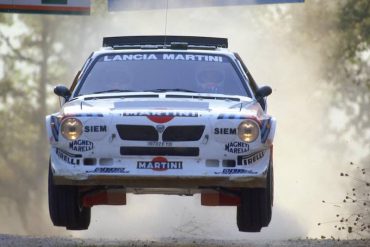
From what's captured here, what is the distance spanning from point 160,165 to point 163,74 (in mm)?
1579

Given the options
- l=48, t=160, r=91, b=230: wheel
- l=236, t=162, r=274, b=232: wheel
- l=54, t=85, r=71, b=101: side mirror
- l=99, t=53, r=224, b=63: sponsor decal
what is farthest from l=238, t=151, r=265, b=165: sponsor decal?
l=54, t=85, r=71, b=101: side mirror

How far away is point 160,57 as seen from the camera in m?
12.1

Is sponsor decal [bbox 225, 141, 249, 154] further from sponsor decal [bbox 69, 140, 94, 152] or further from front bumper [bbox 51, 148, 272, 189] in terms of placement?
sponsor decal [bbox 69, 140, 94, 152]

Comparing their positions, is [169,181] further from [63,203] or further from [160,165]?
[63,203]

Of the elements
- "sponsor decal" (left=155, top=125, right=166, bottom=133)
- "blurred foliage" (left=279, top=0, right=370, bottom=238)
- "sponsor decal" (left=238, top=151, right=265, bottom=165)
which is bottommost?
"blurred foliage" (left=279, top=0, right=370, bottom=238)

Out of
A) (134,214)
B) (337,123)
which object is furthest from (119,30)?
(134,214)

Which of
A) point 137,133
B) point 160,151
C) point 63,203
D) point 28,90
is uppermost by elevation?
point 137,133

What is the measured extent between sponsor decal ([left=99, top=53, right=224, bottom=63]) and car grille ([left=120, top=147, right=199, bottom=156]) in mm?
1729

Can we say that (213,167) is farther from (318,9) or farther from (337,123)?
(337,123)

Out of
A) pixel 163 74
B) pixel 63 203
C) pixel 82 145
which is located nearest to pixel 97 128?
pixel 82 145

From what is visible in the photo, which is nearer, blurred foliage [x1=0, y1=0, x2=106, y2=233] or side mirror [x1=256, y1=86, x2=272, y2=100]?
side mirror [x1=256, y1=86, x2=272, y2=100]

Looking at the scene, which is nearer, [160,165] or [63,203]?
[160,165]

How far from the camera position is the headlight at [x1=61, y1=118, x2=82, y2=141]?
10648 millimetres

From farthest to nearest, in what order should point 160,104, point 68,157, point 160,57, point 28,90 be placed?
1. point 28,90
2. point 160,57
3. point 160,104
4. point 68,157
